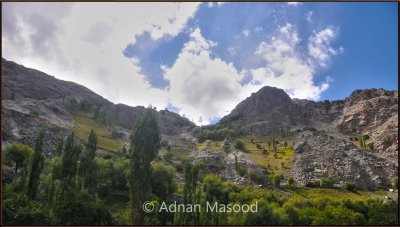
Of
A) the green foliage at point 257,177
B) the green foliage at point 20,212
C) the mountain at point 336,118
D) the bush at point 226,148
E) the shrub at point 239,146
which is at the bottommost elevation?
the green foliage at point 20,212

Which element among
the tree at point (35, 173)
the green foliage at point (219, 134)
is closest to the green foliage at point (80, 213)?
the tree at point (35, 173)

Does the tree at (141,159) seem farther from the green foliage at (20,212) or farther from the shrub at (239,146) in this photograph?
the shrub at (239,146)

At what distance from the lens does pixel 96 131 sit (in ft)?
443

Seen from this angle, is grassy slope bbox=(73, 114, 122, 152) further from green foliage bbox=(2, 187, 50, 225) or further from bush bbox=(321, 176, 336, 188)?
green foliage bbox=(2, 187, 50, 225)

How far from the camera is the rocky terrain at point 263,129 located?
90062 mm

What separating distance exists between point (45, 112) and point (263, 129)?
9027cm

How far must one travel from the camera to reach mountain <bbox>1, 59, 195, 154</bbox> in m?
83.1

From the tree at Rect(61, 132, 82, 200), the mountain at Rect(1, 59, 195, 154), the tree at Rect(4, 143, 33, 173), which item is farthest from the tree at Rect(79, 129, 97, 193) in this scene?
the mountain at Rect(1, 59, 195, 154)

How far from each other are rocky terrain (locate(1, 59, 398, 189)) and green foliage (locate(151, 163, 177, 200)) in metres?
24.9

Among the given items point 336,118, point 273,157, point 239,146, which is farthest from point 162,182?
point 336,118

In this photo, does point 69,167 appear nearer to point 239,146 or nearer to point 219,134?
point 239,146

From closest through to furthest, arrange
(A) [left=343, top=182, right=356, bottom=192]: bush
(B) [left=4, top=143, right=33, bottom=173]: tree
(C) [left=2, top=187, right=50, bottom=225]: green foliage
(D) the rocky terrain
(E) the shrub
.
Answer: (C) [left=2, top=187, right=50, bottom=225]: green foliage
(B) [left=4, top=143, right=33, bottom=173]: tree
(A) [left=343, top=182, right=356, bottom=192]: bush
(D) the rocky terrain
(E) the shrub

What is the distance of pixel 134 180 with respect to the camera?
38.4m

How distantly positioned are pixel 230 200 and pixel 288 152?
7340 cm
